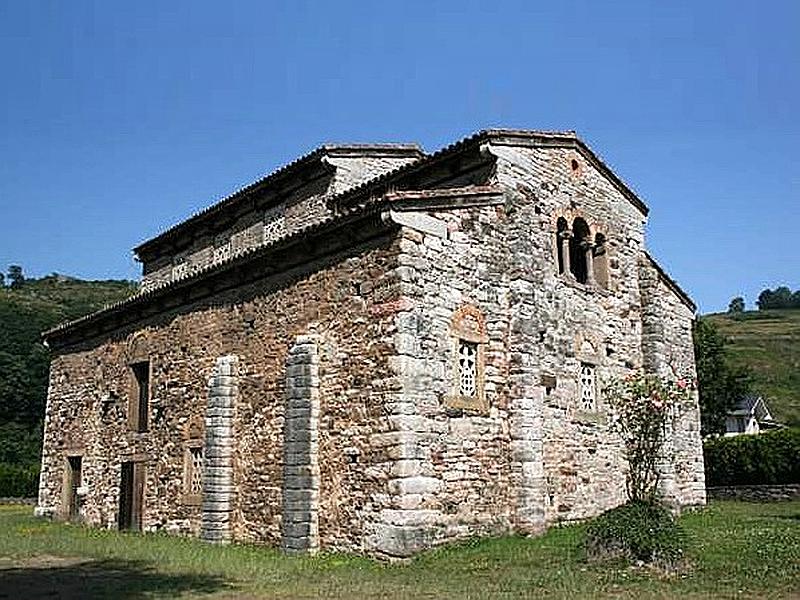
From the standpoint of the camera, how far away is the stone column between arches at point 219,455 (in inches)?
610

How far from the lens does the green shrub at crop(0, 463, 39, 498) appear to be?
121ft

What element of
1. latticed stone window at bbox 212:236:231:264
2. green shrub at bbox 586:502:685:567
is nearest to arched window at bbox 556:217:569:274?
green shrub at bbox 586:502:685:567

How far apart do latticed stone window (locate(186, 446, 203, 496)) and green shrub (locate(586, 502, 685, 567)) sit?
894cm

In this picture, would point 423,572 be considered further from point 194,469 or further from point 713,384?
point 713,384

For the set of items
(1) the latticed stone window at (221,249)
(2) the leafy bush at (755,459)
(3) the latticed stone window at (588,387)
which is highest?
(1) the latticed stone window at (221,249)

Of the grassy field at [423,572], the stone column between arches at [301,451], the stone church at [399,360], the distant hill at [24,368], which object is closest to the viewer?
the grassy field at [423,572]

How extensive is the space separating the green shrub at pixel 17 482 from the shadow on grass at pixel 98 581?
2701cm

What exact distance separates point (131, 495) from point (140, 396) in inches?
95.7

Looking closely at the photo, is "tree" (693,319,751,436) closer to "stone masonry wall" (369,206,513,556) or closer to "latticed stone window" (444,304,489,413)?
"stone masonry wall" (369,206,513,556)

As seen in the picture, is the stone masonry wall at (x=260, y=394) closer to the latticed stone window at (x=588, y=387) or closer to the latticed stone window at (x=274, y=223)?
the latticed stone window at (x=274, y=223)

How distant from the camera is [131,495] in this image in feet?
63.0

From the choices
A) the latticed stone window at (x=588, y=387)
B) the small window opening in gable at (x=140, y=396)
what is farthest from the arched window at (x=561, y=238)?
the small window opening in gable at (x=140, y=396)

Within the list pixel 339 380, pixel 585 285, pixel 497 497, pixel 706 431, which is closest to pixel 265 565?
pixel 339 380

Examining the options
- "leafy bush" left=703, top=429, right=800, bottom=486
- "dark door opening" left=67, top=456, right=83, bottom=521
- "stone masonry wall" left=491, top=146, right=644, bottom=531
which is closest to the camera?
"stone masonry wall" left=491, top=146, right=644, bottom=531
